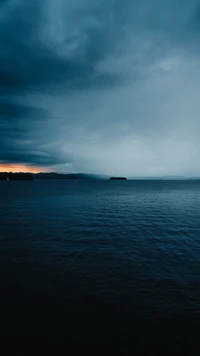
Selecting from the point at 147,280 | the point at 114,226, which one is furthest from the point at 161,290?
the point at 114,226

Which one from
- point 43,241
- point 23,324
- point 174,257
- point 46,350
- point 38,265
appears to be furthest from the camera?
point 43,241

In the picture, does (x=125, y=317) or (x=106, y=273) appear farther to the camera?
(x=106, y=273)

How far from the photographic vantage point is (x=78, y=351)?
25.1 ft

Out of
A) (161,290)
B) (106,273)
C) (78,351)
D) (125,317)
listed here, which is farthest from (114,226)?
(78,351)

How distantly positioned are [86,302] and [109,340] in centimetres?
265

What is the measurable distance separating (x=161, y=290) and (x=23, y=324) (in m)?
8.05

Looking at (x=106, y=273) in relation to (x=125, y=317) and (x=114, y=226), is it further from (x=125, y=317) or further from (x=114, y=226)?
(x=114, y=226)

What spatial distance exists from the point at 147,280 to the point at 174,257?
17.2 ft

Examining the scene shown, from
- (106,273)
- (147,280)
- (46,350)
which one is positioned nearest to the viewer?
(46,350)

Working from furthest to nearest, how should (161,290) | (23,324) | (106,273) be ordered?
(106,273) → (161,290) → (23,324)

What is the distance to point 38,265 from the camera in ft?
50.2

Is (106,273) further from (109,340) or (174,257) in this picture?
(174,257)

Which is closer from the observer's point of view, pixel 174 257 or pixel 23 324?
pixel 23 324

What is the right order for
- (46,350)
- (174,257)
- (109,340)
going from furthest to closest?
(174,257)
(109,340)
(46,350)
